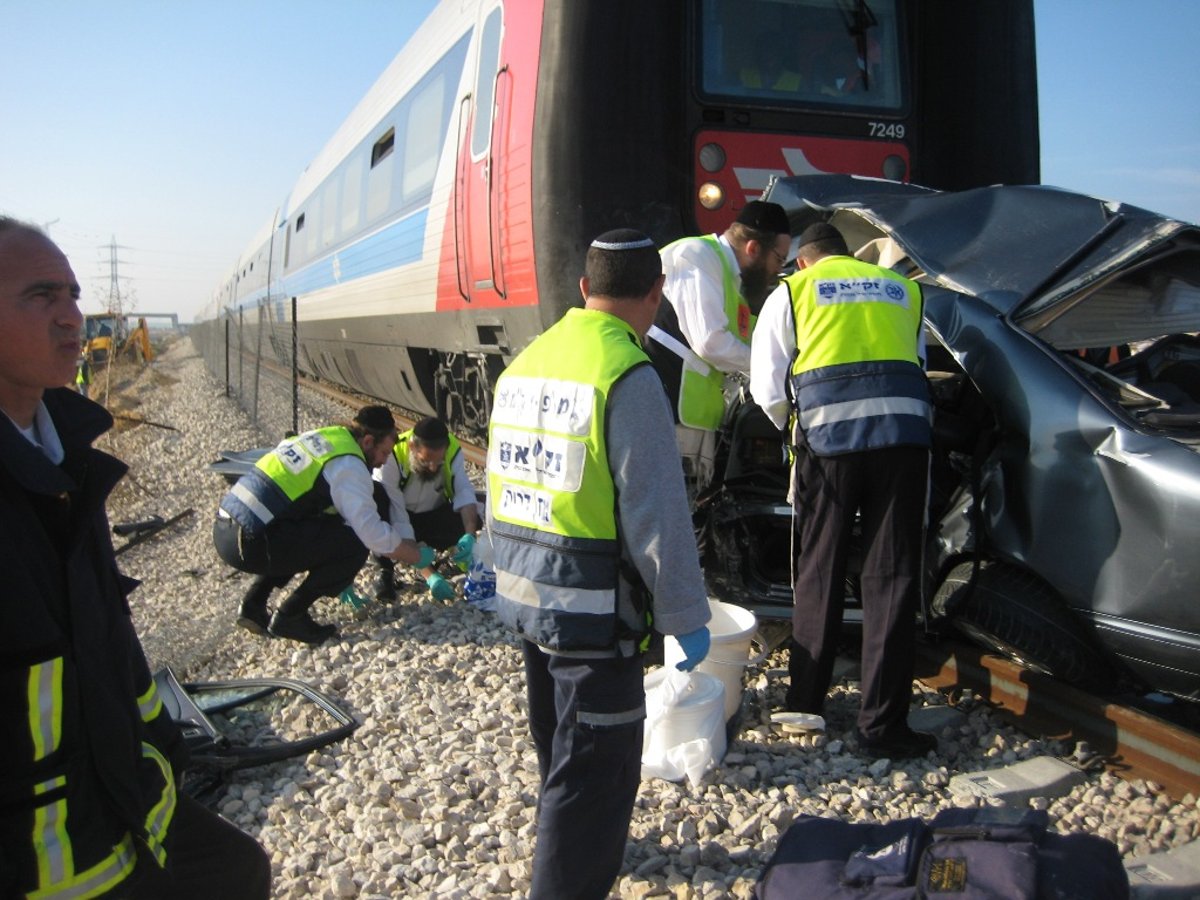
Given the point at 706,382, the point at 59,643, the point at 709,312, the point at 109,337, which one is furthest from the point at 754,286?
the point at 109,337

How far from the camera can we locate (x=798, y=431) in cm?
349

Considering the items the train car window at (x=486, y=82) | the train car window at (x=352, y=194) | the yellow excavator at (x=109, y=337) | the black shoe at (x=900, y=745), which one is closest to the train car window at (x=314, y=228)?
the train car window at (x=352, y=194)

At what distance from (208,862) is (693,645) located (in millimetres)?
1108

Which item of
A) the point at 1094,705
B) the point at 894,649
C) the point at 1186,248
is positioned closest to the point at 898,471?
the point at 894,649

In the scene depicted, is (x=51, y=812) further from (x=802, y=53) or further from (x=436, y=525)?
(x=802, y=53)

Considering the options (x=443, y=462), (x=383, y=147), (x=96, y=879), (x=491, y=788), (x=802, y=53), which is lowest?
(x=491, y=788)

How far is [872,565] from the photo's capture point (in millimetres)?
3395

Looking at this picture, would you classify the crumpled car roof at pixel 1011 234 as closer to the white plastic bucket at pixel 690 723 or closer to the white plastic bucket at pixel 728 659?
the white plastic bucket at pixel 728 659

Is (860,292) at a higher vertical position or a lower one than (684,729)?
higher

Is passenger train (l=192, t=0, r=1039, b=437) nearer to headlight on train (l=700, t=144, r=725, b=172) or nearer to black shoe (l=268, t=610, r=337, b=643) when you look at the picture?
headlight on train (l=700, t=144, r=725, b=172)

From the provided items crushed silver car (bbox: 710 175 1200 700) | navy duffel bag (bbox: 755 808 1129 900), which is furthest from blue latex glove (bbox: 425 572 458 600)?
navy duffel bag (bbox: 755 808 1129 900)

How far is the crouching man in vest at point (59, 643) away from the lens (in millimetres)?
1557

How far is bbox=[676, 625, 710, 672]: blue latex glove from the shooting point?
2.32m

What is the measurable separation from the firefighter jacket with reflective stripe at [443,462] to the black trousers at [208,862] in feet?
12.1
